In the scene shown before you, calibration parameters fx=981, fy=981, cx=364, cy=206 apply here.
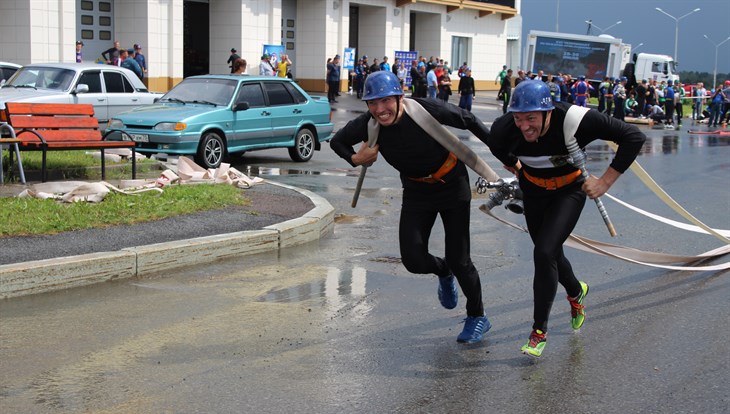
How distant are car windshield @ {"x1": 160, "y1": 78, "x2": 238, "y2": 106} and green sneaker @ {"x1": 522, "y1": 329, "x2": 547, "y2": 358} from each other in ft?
37.8

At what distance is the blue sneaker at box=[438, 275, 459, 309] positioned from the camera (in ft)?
22.2

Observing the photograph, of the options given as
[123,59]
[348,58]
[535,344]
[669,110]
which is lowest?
[535,344]

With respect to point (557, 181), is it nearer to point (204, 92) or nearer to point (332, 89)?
point (204, 92)

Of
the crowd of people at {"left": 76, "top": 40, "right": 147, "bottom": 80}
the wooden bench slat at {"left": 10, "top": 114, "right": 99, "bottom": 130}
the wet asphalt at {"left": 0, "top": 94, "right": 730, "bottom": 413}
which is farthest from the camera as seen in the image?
the crowd of people at {"left": 76, "top": 40, "right": 147, "bottom": 80}

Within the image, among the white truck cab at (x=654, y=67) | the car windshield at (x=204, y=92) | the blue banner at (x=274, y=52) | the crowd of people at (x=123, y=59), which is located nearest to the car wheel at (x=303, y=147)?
the car windshield at (x=204, y=92)

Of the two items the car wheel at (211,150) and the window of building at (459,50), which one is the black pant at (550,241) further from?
the window of building at (459,50)

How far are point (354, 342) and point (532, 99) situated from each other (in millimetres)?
1932

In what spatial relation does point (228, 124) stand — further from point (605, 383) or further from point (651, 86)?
point (651, 86)

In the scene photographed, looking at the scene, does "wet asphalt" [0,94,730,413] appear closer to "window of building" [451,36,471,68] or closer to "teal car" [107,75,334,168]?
"teal car" [107,75,334,168]

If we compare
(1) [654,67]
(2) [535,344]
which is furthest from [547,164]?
(1) [654,67]

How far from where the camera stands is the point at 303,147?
1819 centimetres

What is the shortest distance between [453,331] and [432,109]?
1541 mm

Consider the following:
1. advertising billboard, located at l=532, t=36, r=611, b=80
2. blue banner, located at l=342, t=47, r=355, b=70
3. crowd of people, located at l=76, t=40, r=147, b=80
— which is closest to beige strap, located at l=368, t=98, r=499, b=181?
crowd of people, located at l=76, t=40, r=147, b=80

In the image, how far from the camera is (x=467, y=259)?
641 cm
